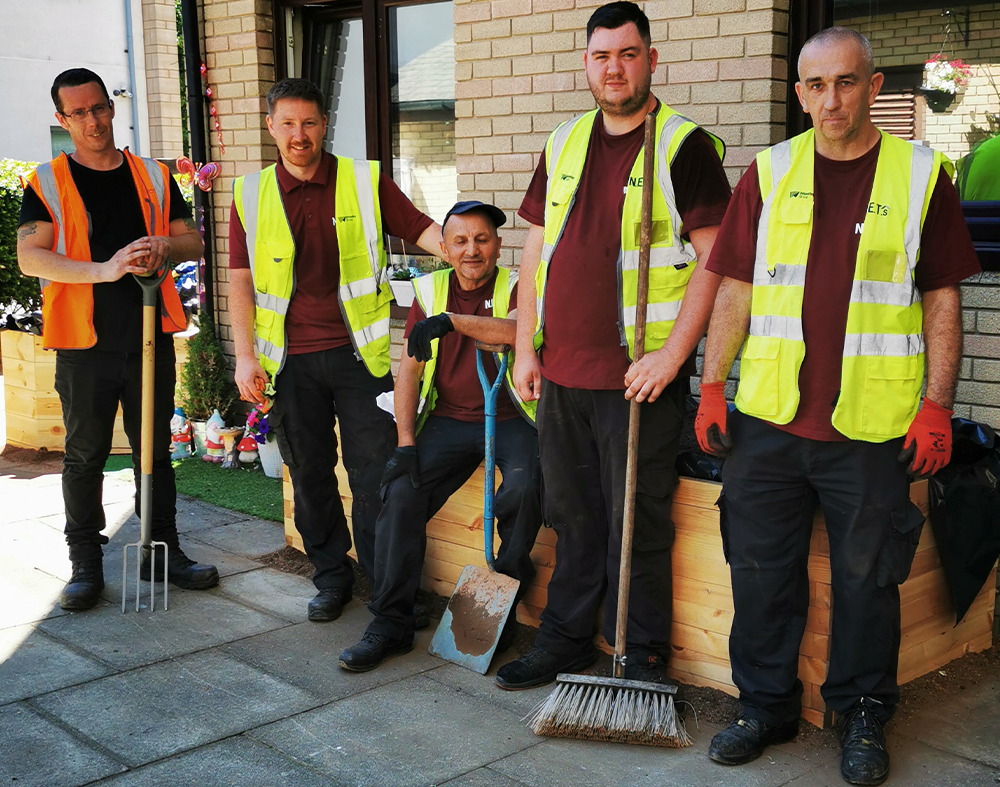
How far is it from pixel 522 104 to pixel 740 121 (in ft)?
4.28

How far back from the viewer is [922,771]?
3.23 metres

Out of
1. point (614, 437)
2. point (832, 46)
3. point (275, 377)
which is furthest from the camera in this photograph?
point (275, 377)

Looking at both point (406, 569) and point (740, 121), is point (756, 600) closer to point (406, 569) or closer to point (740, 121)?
point (406, 569)

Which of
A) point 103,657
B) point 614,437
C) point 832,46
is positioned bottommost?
point 103,657

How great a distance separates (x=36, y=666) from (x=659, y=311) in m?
Answer: 2.68

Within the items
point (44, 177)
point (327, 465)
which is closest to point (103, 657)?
point (327, 465)

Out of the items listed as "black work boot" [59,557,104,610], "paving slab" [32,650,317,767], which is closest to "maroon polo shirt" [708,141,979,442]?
"paving slab" [32,650,317,767]

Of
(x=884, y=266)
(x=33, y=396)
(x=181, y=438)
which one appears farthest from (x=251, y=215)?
(x=33, y=396)

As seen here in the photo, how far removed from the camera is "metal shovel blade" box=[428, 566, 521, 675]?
4.07m

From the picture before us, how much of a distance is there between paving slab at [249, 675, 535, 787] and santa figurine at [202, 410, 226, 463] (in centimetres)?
386

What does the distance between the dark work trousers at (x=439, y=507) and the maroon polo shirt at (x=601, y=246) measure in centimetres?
54

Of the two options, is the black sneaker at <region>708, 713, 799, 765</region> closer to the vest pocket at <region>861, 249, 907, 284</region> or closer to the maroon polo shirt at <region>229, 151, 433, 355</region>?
the vest pocket at <region>861, 249, 907, 284</region>

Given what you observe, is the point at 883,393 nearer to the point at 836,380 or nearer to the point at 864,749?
the point at 836,380

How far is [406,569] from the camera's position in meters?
4.20
